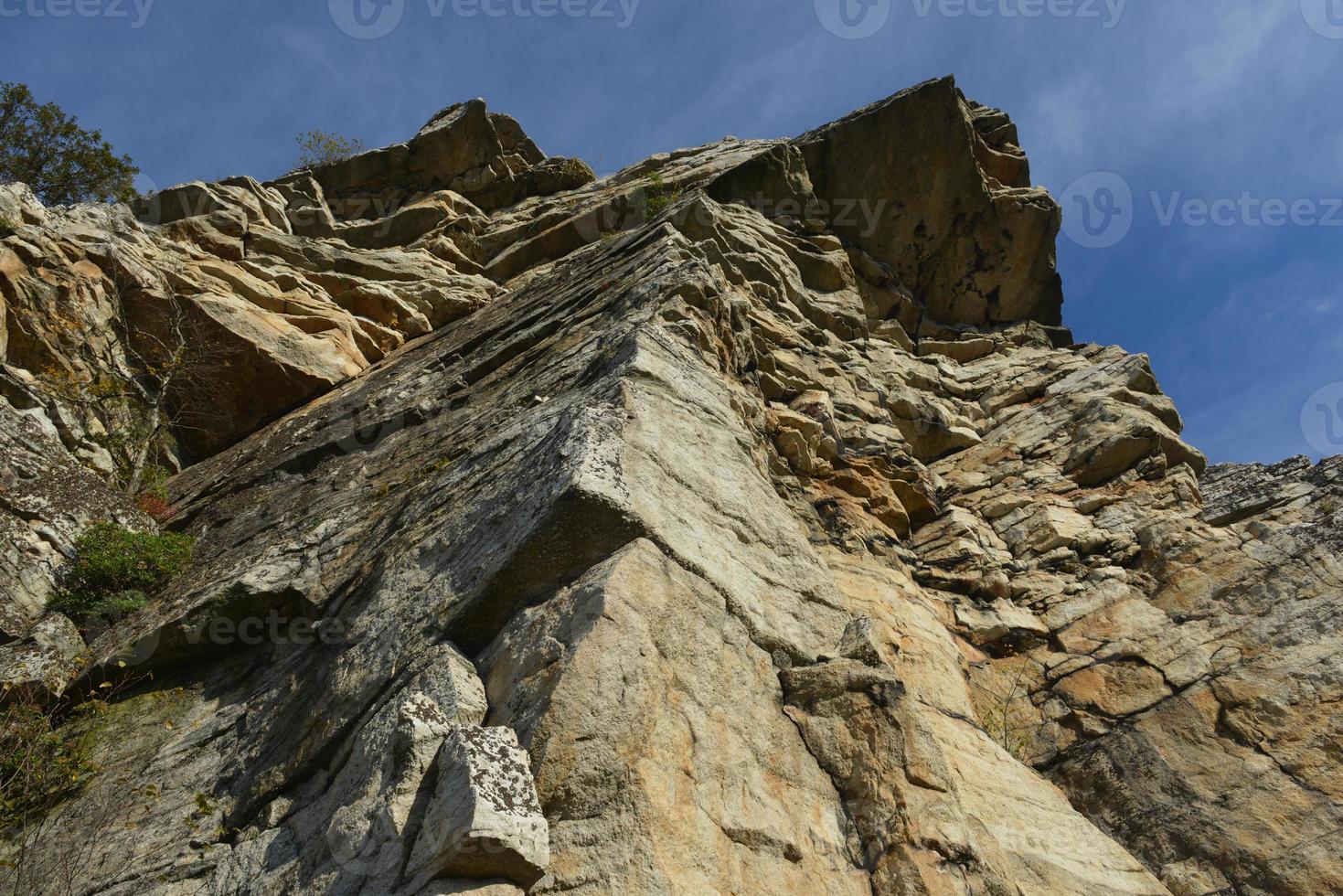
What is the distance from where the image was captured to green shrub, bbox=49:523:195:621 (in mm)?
10141

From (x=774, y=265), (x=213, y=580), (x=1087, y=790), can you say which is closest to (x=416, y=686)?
(x=213, y=580)

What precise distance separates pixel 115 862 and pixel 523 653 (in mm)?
3848

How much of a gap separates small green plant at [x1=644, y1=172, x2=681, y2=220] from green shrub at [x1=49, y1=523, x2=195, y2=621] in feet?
45.0

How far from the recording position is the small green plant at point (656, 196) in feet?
73.6

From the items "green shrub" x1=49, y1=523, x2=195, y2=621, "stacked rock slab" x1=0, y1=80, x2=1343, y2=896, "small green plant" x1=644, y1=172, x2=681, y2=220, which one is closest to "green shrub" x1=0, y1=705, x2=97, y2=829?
"stacked rock slab" x1=0, y1=80, x2=1343, y2=896

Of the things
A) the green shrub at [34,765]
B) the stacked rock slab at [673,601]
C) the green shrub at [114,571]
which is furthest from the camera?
the green shrub at [114,571]

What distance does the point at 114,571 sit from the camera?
34.5 ft

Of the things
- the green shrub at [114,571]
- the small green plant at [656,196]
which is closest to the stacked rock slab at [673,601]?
the green shrub at [114,571]

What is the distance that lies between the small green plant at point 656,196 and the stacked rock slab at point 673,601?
253cm

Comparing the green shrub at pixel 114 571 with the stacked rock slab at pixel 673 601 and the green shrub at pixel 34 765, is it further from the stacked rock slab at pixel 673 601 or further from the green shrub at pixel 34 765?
the green shrub at pixel 34 765

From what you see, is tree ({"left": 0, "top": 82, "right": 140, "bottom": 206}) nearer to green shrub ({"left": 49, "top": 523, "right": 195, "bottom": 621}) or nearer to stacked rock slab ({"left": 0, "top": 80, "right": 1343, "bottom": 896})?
stacked rock slab ({"left": 0, "top": 80, "right": 1343, "bottom": 896})

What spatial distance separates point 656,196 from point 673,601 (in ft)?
60.6

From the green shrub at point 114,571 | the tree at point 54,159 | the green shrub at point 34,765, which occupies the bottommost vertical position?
the green shrub at point 34,765

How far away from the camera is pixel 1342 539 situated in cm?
1149
